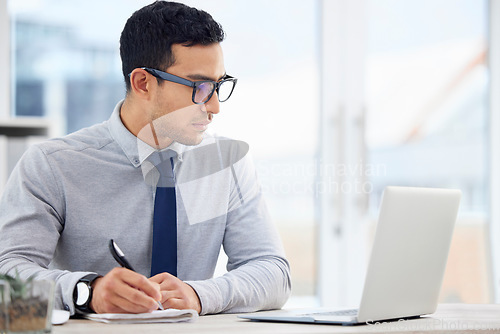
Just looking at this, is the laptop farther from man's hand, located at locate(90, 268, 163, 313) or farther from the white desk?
man's hand, located at locate(90, 268, 163, 313)

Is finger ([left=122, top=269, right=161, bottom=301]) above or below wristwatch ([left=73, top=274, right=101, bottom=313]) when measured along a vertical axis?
above

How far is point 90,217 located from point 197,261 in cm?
31

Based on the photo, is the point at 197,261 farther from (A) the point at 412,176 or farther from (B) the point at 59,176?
(A) the point at 412,176

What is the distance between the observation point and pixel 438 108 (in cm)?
347

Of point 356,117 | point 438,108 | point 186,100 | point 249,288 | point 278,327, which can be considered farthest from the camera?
point 438,108

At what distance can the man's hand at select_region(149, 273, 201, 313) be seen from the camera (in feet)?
3.93

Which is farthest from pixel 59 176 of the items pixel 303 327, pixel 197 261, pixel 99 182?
pixel 303 327

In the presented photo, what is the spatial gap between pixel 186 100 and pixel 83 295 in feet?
2.11

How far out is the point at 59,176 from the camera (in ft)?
5.02

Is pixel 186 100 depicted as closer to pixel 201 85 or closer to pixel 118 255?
pixel 201 85

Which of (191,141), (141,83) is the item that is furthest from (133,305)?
(141,83)

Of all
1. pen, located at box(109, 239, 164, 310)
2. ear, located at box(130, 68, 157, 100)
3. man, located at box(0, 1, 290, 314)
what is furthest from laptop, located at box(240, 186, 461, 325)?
ear, located at box(130, 68, 157, 100)

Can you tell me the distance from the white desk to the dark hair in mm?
778

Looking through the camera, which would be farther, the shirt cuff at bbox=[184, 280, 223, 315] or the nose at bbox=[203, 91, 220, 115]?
the nose at bbox=[203, 91, 220, 115]
